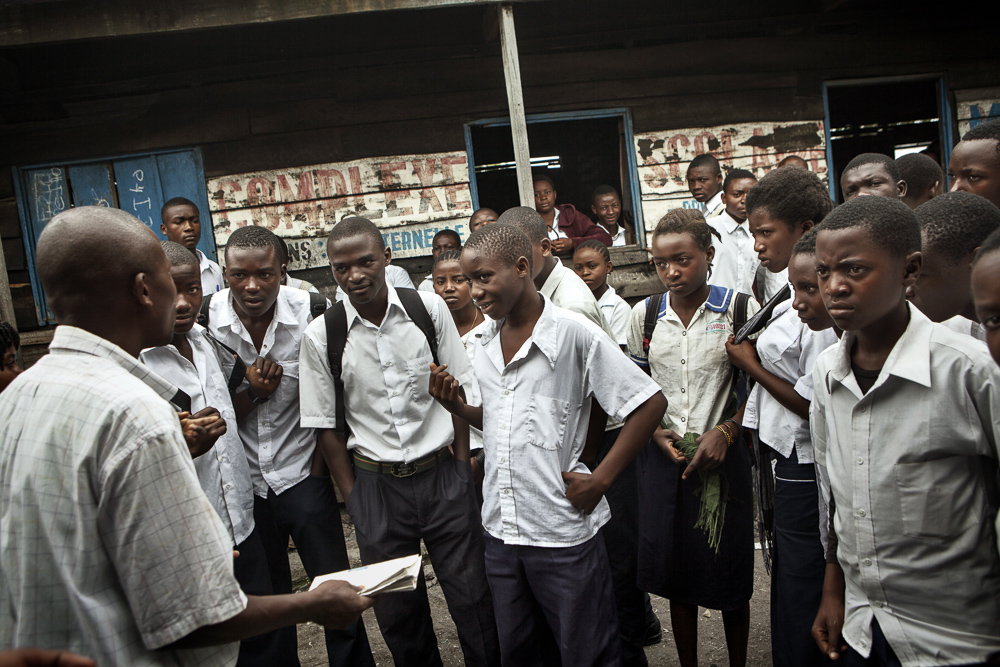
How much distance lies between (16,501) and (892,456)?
6.56 ft

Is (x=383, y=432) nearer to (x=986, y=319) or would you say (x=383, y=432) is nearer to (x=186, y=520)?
(x=186, y=520)

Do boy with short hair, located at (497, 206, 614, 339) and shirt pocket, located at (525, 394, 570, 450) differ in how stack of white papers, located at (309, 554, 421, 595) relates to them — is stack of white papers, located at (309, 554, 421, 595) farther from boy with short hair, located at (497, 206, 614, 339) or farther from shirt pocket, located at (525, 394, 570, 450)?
boy with short hair, located at (497, 206, 614, 339)

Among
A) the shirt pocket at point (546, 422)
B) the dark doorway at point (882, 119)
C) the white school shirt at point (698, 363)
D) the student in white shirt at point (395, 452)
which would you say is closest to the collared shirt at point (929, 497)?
the shirt pocket at point (546, 422)

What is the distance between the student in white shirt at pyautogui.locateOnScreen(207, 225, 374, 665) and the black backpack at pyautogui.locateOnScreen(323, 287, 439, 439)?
252 mm

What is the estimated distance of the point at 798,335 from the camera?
2.48 m

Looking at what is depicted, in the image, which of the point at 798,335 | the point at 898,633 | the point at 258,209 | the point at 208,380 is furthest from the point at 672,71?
the point at 898,633

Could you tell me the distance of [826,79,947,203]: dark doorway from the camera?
8.81 m

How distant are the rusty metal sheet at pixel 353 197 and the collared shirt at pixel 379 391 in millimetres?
3226

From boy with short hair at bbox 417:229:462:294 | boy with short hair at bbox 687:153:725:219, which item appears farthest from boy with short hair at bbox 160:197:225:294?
boy with short hair at bbox 687:153:725:219

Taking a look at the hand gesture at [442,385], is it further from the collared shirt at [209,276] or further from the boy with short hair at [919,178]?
the collared shirt at [209,276]

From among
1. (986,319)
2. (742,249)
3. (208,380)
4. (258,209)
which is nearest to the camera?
(986,319)

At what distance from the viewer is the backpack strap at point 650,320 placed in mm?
3049

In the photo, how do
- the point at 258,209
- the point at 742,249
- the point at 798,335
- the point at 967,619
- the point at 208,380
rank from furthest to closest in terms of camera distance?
1. the point at 258,209
2. the point at 742,249
3. the point at 208,380
4. the point at 798,335
5. the point at 967,619

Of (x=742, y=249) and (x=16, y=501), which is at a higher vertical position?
(x=742, y=249)
